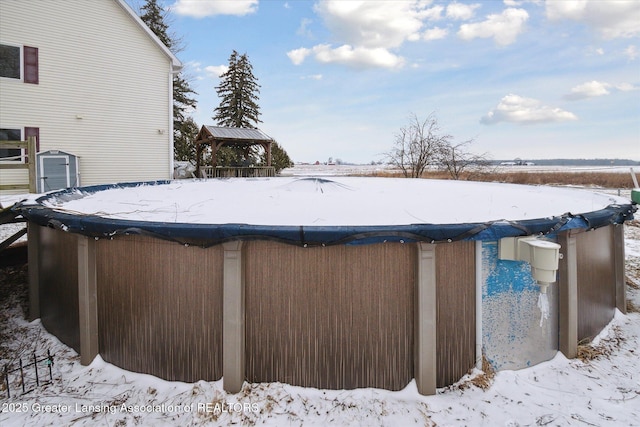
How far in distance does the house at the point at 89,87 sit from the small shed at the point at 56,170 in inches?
9.3

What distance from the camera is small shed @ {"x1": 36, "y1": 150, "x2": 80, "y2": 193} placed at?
9.39 meters

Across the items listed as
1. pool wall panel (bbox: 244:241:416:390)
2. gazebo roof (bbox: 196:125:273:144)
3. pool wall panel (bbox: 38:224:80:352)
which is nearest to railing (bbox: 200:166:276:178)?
gazebo roof (bbox: 196:125:273:144)

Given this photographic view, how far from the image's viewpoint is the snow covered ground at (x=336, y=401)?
7.97 ft

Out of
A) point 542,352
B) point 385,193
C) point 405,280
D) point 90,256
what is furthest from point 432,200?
point 90,256

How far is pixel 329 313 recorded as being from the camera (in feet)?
8.98

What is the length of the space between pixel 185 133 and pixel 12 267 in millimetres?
16609

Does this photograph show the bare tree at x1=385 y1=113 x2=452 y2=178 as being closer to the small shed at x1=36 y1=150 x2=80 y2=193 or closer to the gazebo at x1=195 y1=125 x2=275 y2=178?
the gazebo at x1=195 y1=125 x2=275 y2=178

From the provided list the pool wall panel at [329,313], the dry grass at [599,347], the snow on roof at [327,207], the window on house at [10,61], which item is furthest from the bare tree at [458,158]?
the window on house at [10,61]

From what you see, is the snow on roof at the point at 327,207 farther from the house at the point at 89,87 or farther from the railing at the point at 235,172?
the railing at the point at 235,172

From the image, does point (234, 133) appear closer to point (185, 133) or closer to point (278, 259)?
point (185, 133)

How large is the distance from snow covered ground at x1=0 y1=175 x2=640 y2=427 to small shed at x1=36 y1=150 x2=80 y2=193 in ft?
25.9

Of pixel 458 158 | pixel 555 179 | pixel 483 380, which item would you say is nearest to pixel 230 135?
pixel 458 158

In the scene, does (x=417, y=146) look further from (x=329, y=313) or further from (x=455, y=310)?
(x=329, y=313)

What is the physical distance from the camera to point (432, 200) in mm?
3893
